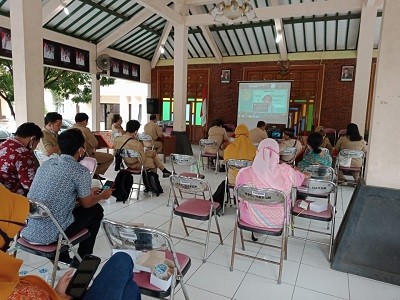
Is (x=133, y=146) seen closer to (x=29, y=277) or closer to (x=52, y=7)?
(x=29, y=277)

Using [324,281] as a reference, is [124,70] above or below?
above

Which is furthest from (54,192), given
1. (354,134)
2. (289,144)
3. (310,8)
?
(310,8)

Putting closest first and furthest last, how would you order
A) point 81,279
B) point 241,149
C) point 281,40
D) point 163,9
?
point 81,279 < point 241,149 < point 163,9 < point 281,40

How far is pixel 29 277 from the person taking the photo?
0.96m

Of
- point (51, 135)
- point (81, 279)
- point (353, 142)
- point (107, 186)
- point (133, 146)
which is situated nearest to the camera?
point (81, 279)

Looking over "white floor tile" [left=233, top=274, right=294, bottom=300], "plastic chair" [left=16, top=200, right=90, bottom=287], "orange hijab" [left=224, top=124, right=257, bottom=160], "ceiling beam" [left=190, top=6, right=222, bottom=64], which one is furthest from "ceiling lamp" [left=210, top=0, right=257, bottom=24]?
"ceiling beam" [left=190, top=6, right=222, bottom=64]

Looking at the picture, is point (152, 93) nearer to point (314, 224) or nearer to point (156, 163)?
point (156, 163)

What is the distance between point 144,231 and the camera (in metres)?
1.49

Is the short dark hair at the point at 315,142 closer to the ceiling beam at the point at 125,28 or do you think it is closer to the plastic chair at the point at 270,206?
the plastic chair at the point at 270,206

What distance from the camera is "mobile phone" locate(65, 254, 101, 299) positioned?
3.67ft

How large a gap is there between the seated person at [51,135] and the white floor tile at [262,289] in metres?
2.88

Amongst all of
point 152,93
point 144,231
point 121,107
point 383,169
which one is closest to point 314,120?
point 152,93

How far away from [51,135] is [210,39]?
7.15 meters

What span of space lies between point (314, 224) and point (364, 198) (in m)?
1.27
